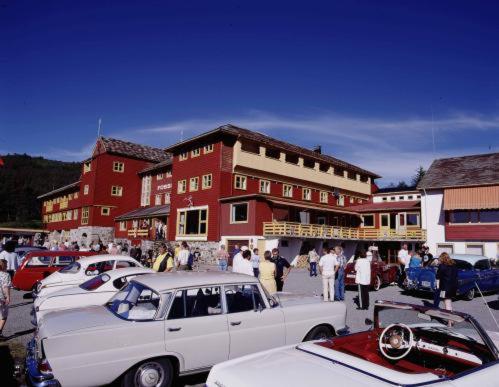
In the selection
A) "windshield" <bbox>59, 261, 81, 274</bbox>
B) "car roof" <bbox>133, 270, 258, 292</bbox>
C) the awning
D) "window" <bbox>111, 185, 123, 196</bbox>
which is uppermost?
"window" <bbox>111, 185, 123, 196</bbox>

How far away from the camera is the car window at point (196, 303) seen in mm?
5066

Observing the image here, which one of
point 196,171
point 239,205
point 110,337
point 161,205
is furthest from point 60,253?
point 161,205

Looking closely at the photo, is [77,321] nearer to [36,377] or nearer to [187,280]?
[36,377]

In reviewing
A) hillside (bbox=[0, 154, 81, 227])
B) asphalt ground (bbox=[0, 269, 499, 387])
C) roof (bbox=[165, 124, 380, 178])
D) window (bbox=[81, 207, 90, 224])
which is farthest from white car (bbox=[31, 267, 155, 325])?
hillside (bbox=[0, 154, 81, 227])

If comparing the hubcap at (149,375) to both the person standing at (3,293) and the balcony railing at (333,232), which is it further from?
the balcony railing at (333,232)

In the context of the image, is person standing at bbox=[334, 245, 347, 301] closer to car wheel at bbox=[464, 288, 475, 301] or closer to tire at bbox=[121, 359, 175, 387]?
car wheel at bbox=[464, 288, 475, 301]

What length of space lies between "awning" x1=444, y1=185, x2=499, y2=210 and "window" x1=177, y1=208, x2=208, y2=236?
1919 centimetres

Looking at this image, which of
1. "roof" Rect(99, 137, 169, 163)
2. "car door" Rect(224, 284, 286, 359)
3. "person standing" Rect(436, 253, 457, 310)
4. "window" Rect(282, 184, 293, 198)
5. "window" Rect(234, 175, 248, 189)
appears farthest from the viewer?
"roof" Rect(99, 137, 169, 163)

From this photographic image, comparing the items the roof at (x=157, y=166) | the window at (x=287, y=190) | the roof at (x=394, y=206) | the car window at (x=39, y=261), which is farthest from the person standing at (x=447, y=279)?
the roof at (x=157, y=166)

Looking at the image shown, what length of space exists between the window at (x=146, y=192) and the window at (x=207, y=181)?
43.5 ft

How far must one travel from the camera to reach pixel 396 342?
143 inches

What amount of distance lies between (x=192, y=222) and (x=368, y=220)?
18.3 metres

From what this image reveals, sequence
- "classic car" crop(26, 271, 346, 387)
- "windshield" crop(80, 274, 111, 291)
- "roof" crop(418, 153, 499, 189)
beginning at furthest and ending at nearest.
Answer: "roof" crop(418, 153, 499, 189) < "windshield" crop(80, 274, 111, 291) < "classic car" crop(26, 271, 346, 387)

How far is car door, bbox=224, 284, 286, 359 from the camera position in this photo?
17.6 feet
